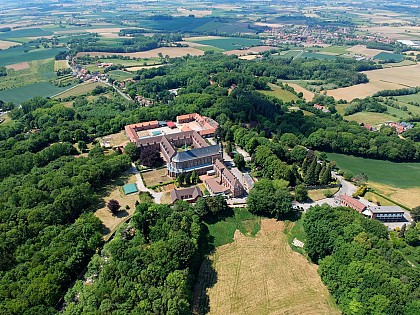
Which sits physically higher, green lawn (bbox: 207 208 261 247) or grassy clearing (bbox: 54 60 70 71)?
green lawn (bbox: 207 208 261 247)

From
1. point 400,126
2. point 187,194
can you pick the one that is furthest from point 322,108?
point 187,194

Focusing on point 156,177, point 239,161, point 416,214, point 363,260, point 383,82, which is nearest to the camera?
point 363,260

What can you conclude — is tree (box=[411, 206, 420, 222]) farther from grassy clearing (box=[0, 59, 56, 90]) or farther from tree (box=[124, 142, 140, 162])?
grassy clearing (box=[0, 59, 56, 90])

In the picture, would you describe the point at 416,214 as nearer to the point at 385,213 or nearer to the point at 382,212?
the point at 385,213

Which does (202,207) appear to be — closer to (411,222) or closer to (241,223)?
(241,223)

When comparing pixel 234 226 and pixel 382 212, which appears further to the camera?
pixel 234 226

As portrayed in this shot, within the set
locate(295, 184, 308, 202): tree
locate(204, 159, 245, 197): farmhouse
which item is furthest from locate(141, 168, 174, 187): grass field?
locate(295, 184, 308, 202): tree

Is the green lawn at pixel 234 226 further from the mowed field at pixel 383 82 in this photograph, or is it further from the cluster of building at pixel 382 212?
the mowed field at pixel 383 82
